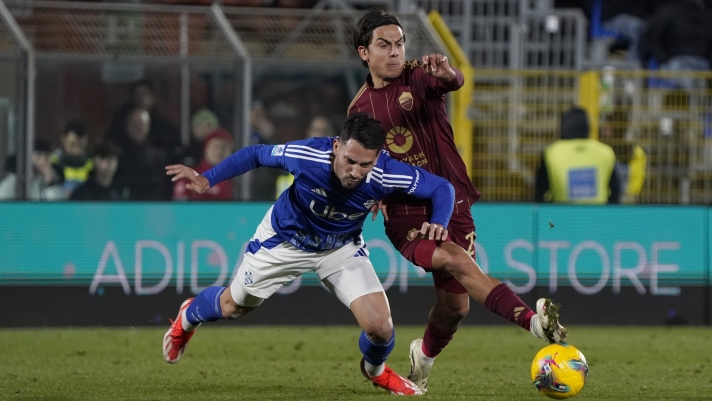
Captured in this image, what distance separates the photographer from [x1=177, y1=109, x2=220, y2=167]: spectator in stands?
1245 centimetres

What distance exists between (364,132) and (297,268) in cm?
120

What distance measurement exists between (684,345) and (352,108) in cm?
462

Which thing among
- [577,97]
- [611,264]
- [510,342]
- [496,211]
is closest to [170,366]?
[510,342]

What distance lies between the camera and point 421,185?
6801 millimetres

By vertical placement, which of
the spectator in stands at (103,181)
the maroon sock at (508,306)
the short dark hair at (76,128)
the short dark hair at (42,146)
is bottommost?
the maroon sock at (508,306)

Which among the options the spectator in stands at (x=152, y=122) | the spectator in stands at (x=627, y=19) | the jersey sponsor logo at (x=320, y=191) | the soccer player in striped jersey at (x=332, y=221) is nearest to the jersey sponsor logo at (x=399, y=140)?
the soccer player in striped jersey at (x=332, y=221)

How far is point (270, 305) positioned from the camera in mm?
11562

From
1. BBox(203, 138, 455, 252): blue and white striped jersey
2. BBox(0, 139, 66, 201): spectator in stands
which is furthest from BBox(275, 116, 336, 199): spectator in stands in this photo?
BBox(203, 138, 455, 252): blue and white striped jersey

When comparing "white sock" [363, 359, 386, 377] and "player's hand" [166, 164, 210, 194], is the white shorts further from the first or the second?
"player's hand" [166, 164, 210, 194]

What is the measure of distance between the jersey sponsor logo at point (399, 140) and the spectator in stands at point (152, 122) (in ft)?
18.4

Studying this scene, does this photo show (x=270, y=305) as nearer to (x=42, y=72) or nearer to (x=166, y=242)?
(x=166, y=242)

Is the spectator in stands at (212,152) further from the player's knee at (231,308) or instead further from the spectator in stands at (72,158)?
the player's knee at (231,308)

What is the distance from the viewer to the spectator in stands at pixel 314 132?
12.6 m

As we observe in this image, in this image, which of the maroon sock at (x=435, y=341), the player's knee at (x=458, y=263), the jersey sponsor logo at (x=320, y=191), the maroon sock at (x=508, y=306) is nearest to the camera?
the maroon sock at (x=508, y=306)
